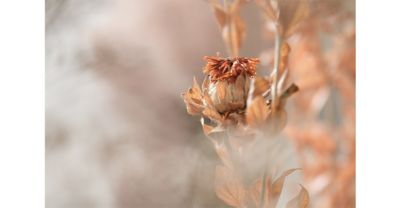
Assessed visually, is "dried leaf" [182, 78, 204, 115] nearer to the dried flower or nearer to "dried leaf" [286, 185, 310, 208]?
the dried flower

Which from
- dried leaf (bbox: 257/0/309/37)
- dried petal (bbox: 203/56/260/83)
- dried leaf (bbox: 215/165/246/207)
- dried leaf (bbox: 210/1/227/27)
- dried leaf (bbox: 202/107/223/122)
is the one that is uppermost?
dried leaf (bbox: 210/1/227/27)

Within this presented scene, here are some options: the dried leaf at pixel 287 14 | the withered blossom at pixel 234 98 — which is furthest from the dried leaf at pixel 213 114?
the dried leaf at pixel 287 14

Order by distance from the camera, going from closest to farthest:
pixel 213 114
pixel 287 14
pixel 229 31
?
1. pixel 287 14
2. pixel 213 114
3. pixel 229 31

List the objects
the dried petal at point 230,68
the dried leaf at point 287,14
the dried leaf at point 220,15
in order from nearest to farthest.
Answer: the dried leaf at point 287,14
the dried petal at point 230,68
the dried leaf at point 220,15

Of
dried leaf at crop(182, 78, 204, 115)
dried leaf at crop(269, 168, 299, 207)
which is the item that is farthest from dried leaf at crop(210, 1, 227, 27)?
dried leaf at crop(269, 168, 299, 207)

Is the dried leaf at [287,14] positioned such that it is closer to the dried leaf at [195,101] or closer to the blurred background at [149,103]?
the dried leaf at [195,101]

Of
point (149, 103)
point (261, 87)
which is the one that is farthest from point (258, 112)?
point (149, 103)

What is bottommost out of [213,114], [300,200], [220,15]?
[300,200]

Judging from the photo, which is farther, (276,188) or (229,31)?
(229,31)

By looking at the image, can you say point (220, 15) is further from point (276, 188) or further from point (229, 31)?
point (276, 188)
